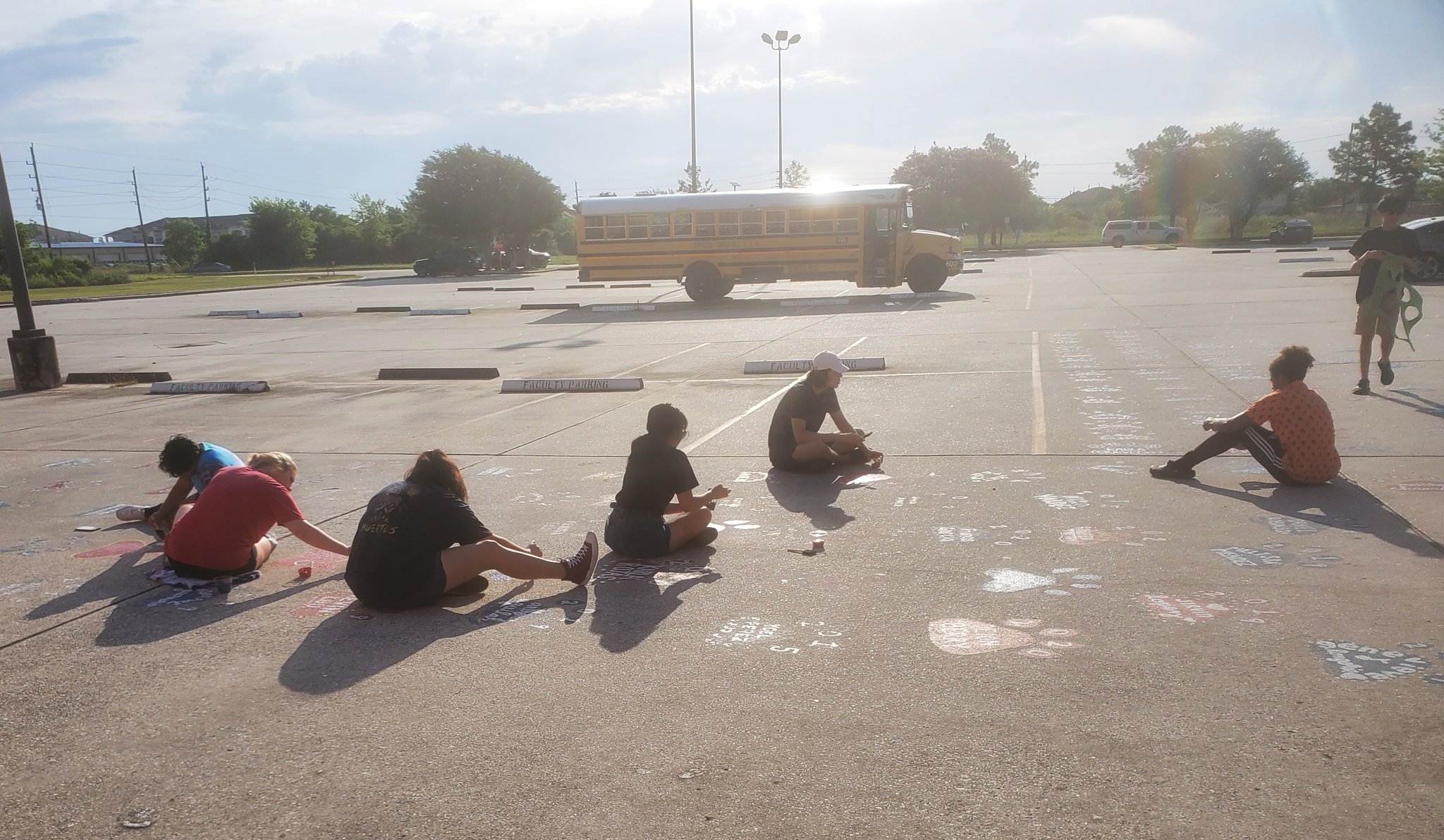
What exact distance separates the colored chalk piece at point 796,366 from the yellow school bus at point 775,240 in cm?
1354

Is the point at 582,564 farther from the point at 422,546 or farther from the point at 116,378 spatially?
the point at 116,378

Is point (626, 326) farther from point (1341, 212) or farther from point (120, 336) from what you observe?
point (1341, 212)

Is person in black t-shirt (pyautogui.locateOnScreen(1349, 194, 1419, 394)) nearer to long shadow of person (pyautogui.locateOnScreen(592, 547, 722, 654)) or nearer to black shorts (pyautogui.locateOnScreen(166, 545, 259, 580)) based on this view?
long shadow of person (pyautogui.locateOnScreen(592, 547, 722, 654))

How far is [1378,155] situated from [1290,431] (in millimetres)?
89753

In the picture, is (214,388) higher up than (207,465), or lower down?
lower down

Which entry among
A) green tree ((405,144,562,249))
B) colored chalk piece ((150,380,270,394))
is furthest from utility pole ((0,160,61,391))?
green tree ((405,144,562,249))

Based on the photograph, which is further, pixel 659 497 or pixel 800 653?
pixel 659 497

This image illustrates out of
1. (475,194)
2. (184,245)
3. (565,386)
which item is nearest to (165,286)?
(475,194)

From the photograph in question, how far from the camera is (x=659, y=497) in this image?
593 centimetres

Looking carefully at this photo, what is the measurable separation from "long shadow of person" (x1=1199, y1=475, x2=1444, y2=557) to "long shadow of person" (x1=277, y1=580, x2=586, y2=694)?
427 cm

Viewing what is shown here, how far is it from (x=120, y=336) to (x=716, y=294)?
1434cm

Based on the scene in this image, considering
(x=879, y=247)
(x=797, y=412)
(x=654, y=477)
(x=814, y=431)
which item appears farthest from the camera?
(x=879, y=247)

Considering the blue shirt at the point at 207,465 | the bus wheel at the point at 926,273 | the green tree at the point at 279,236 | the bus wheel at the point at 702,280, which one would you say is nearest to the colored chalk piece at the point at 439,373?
the blue shirt at the point at 207,465

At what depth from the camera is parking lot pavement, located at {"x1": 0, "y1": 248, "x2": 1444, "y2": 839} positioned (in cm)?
325
